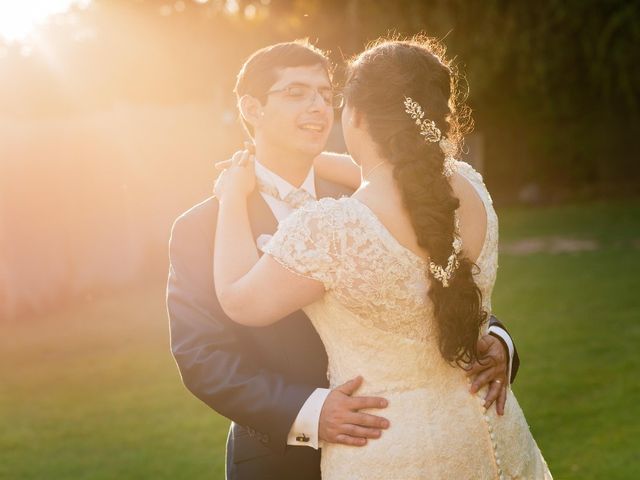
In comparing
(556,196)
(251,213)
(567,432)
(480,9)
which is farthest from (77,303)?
(556,196)

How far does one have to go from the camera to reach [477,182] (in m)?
2.65

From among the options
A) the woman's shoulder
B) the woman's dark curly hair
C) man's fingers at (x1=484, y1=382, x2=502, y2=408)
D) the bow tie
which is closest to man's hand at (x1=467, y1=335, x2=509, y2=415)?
man's fingers at (x1=484, y1=382, x2=502, y2=408)

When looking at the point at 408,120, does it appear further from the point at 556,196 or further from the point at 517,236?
the point at 556,196

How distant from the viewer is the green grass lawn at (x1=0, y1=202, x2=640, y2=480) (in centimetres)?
580

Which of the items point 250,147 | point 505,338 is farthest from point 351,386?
point 250,147

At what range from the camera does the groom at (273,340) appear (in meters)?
2.64

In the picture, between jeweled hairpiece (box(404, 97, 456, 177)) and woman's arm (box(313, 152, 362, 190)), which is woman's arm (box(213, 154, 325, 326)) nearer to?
jeweled hairpiece (box(404, 97, 456, 177))

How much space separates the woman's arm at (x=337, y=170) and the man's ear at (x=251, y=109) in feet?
0.89

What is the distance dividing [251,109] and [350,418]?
113 cm

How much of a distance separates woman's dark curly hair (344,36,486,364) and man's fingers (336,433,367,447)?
327 mm

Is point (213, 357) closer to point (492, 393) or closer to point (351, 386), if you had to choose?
point (351, 386)

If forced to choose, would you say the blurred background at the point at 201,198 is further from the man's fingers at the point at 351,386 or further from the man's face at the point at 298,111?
the man's fingers at the point at 351,386

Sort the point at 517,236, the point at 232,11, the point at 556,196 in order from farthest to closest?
the point at 232,11 < the point at 556,196 < the point at 517,236

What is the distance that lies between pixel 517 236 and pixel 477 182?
43.4 feet
